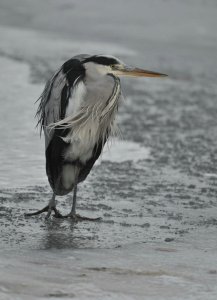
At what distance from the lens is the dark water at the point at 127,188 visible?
5.06 meters

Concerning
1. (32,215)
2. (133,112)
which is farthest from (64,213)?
(133,112)

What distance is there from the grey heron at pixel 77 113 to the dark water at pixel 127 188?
0.34 m

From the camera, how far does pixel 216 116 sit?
12344mm

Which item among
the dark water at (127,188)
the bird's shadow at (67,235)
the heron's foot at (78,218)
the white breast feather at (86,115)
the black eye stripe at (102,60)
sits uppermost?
the black eye stripe at (102,60)

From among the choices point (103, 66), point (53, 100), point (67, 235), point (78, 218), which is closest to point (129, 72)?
point (103, 66)

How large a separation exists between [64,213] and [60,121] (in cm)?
83

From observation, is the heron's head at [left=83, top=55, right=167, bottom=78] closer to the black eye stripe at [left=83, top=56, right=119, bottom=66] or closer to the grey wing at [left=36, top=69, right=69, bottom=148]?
the black eye stripe at [left=83, top=56, right=119, bottom=66]

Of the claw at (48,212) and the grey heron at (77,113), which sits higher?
the grey heron at (77,113)

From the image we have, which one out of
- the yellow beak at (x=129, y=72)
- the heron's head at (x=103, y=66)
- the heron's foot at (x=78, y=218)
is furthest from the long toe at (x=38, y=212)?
the yellow beak at (x=129, y=72)

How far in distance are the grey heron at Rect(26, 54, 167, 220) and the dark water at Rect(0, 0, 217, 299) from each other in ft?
1.13

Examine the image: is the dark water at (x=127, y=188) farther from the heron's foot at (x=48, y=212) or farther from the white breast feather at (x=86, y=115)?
the white breast feather at (x=86, y=115)

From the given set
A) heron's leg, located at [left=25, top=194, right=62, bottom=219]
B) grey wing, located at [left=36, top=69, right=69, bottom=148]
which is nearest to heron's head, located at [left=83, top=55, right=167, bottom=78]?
grey wing, located at [left=36, top=69, right=69, bottom=148]

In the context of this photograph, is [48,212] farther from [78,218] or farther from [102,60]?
[102,60]

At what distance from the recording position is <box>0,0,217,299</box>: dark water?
5059 millimetres
